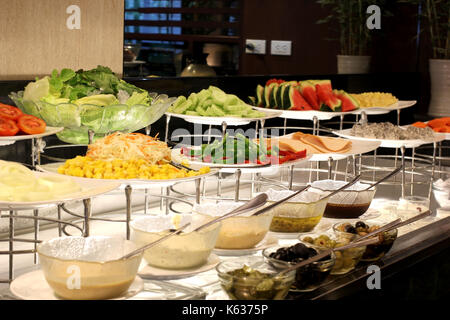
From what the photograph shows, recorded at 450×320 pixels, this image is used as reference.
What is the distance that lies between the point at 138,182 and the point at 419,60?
17.3 ft

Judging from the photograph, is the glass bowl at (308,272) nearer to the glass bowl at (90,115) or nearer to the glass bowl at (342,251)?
the glass bowl at (342,251)

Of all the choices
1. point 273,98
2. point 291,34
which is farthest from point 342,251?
point 291,34

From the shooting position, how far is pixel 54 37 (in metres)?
2.90

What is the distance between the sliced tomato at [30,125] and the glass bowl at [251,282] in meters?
0.85

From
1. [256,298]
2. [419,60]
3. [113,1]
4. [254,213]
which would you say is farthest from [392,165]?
[419,60]

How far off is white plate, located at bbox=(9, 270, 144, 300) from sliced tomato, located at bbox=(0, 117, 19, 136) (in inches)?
28.5

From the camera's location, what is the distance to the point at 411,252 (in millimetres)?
1807

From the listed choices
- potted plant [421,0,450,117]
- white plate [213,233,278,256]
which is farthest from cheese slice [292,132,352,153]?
potted plant [421,0,450,117]

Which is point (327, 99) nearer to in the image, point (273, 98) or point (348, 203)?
point (273, 98)

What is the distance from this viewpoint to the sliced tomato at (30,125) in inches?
78.5

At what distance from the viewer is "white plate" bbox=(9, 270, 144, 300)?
1.26m

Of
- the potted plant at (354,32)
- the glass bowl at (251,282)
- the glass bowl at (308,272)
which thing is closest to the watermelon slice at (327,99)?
the glass bowl at (308,272)

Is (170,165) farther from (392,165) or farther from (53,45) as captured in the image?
(392,165)

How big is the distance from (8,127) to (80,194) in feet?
1.98
